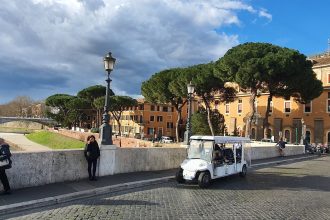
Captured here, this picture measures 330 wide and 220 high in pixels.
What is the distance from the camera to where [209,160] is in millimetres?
15203

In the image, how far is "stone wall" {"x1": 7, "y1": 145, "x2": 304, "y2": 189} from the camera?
39.7ft

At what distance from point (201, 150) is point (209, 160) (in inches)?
19.5

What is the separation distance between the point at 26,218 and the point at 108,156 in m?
6.26

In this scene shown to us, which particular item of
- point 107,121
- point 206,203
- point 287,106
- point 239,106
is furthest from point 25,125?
point 206,203

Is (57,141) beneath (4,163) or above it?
above

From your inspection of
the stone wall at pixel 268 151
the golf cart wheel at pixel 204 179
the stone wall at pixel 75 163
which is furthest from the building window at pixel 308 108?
the golf cart wheel at pixel 204 179

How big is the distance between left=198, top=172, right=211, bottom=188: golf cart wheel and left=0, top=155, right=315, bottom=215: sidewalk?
5.68ft

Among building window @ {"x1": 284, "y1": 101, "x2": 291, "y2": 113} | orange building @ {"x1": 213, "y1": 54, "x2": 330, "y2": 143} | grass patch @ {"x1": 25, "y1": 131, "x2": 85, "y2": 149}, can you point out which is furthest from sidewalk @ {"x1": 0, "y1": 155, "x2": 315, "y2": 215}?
building window @ {"x1": 284, "y1": 101, "x2": 291, "y2": 113}

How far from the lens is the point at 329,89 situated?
216 feet

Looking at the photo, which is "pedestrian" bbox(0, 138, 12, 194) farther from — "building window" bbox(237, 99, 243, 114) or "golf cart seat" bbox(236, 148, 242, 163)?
"building window" bbox(237, 99, 243, 114)

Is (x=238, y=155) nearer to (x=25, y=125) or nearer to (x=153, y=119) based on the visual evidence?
(x=153, y=119)

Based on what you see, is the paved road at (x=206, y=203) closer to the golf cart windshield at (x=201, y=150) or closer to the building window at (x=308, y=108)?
the golf cart windshield at (x=201, y=150)

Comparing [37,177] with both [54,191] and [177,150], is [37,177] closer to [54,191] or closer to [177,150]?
[54,191]

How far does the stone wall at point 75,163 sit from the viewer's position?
476 inches
